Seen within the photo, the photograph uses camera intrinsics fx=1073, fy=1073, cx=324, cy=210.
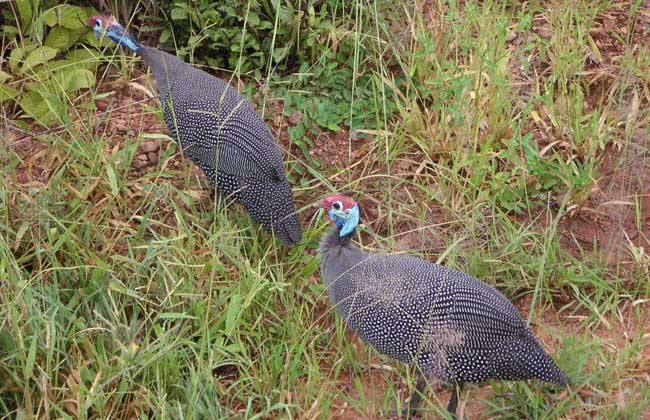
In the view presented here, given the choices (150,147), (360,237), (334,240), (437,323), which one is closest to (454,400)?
(437,323)

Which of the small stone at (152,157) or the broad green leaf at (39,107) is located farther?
the small stone at (152,157)

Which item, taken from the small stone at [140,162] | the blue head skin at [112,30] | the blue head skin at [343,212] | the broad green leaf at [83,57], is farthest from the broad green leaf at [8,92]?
the blue head skin at [343,212]

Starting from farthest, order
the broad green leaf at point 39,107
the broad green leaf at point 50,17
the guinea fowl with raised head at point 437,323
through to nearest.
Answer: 1. the broad green leaf at point 50,17
2. the broad green leaf at point 39,107
3. the guinea fowl with raised head at point 437,323

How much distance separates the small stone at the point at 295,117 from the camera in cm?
454

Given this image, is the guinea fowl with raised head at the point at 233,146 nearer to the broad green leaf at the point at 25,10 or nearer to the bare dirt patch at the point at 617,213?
the broad green leaf at the point at 25,10

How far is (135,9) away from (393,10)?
1.11 metres

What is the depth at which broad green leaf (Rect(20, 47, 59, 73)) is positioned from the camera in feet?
14.1

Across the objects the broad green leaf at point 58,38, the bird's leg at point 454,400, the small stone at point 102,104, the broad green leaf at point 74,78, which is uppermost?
the broad green leaf at point 58,38

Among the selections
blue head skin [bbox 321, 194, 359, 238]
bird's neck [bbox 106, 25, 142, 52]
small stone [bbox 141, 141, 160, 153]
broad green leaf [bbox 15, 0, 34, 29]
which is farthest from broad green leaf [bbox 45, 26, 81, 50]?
blue head skin [bbox 321, 194, 359, 238]

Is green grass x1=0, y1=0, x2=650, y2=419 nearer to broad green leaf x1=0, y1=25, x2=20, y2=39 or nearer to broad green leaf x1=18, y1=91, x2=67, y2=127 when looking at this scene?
broad green leaf x1=18, y1=91, x2=67, y2=127

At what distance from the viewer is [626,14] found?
16.1 feet

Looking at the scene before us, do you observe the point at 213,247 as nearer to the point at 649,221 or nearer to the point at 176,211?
the point at 176,211

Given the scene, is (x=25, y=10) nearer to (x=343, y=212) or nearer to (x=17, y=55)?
(x=17, y=55)

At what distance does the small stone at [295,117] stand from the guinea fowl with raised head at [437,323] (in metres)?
1.16
